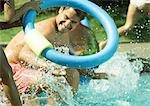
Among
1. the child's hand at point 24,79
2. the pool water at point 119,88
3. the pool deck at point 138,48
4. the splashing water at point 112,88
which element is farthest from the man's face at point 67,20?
the pool deck at point 138,48

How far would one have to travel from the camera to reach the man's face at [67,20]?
5.10m

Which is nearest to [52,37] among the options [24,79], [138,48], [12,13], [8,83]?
[24,79]

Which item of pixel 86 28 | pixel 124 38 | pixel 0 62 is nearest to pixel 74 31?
pixel 86 28

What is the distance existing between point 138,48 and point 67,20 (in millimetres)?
2662

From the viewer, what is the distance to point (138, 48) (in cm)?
755

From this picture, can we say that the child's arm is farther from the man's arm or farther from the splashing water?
the splashing water

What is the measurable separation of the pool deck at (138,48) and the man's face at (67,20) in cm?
225

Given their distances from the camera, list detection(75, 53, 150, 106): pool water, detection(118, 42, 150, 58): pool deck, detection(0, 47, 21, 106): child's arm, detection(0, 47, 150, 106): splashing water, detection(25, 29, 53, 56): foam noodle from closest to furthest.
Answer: detection(0, 47, 21, 106): child's arm, detection(25, 29, 53, 56): foam noodle, detection(0, 47, 150, 106): splashing water, detection(75, 53, 150, 106): pool water, detection(118, 42, 150, 58): pool deck

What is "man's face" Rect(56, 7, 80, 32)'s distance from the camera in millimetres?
5098

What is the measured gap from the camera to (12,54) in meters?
5.29

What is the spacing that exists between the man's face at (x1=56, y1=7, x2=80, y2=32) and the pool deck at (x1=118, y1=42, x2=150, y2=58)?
2.25 m

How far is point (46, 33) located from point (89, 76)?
2.84 feet

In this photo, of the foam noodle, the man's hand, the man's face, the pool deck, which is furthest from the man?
the pool deck

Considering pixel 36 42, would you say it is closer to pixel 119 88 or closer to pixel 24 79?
pixel 24 79
